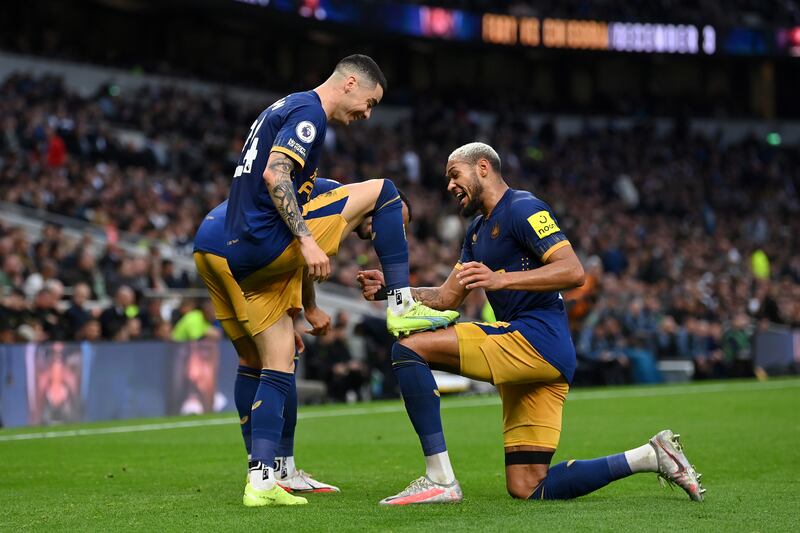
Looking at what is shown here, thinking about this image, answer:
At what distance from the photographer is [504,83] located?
43812mm

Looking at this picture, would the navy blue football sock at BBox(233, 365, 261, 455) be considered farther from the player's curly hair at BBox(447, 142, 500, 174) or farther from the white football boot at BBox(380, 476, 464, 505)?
the player's curly hair at BBox(447, 142, 500, 174)

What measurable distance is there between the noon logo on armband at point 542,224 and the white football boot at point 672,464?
1186 mm

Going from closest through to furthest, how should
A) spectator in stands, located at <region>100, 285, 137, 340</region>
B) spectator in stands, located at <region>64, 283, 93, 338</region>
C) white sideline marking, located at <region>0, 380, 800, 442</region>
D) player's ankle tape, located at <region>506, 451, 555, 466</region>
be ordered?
player's ankle tape, located at <region>506, 451, 555, 466</region>, white sideline marking, located at <region>0, 380, 800, 442</region>, spectator in stands, located at <region>64, 283, 93, 338</region>, spectator in stands, located at <region>100, 285, 137, 340</region>

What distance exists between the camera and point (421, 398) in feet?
21.1

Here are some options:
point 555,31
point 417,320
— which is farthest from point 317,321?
point 555,31

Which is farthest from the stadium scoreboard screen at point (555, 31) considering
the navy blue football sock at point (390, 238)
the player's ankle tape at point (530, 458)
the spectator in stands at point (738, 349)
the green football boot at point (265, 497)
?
the green football boot at point (265, 497)

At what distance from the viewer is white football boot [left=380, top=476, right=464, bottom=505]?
638 cm

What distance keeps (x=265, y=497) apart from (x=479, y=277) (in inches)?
62.3

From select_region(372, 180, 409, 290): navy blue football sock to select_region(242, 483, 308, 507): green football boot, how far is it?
1228 mm

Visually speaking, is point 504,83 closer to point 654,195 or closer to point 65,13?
point 654,195

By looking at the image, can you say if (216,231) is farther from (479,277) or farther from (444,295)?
(479,277)

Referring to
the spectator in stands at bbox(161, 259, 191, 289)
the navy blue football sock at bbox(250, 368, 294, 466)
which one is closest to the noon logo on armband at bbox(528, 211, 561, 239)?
the navy blue football sock at bbox(250, 368, 294, 466)

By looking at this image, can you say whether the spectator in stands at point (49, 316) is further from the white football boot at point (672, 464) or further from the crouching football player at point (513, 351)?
the white football boot at point (672, 464)

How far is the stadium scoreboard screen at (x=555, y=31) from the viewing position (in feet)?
112
